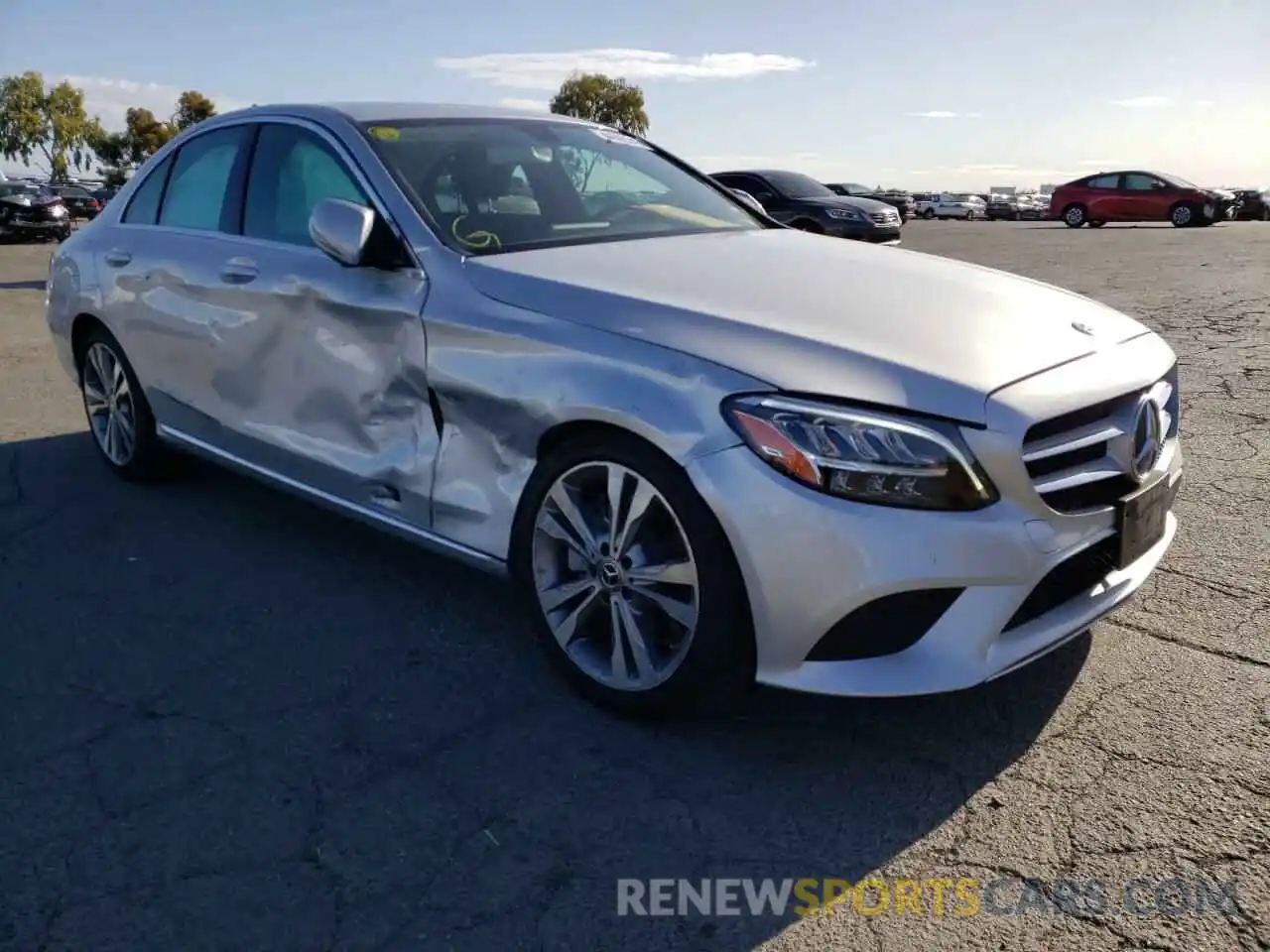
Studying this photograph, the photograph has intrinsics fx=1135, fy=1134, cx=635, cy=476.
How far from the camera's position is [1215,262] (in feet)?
52.5

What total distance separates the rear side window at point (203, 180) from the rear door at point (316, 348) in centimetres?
20

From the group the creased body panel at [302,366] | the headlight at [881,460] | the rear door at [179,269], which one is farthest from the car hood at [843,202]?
the headlight at [881,460]

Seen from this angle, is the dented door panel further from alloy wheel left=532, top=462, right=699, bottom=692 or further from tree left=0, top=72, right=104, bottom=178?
tree left=0, top=72, right=104, bottom=178

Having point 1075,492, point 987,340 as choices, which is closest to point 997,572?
point 1075,492

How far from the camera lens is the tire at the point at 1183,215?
29.7 m

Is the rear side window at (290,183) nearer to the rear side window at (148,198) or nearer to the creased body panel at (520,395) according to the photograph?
the creased body panel at (520,395)

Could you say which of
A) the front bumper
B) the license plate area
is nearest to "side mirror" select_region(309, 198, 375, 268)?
the front bumper

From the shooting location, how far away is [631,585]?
2984 millimetres

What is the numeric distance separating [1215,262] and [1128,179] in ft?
53.8

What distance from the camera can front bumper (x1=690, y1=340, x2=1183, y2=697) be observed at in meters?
2.53

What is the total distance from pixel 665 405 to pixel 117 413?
3.58 metres

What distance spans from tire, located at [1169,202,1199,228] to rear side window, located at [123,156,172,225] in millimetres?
30236

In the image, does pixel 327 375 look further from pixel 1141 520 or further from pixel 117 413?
pixel 1141 520

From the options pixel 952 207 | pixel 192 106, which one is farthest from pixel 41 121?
pixel 952 207
